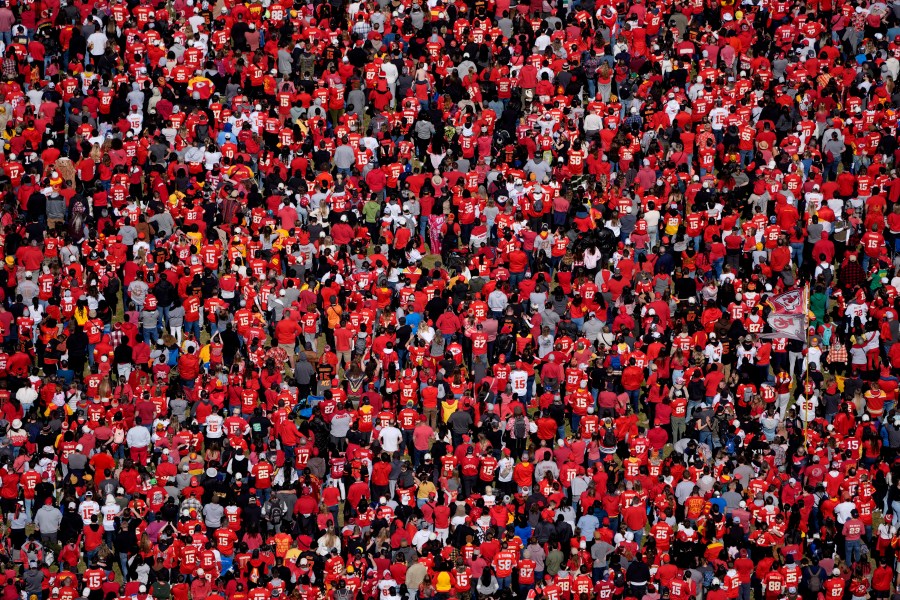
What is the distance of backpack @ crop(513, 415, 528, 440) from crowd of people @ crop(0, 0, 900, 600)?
5 centimetres

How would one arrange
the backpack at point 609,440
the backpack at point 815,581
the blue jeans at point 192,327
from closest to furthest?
the backpack at point 815,581, the backpack at point 609,440, the blue jeans at point 192,327

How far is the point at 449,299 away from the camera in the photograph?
43.6 metres

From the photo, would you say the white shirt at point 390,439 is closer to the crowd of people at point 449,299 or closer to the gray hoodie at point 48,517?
the crowd of people at point 449,299

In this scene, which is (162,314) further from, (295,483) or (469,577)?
(469,577)

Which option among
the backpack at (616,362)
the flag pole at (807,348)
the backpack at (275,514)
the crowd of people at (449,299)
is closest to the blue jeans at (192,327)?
the crowd of people at (449,299)

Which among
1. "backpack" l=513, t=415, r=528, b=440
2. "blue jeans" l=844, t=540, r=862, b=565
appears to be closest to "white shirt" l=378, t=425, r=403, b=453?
"backpack" l=513, t=415, r=528, b=440

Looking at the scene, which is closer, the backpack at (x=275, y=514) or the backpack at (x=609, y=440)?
the backpack at (x=275, y=514)

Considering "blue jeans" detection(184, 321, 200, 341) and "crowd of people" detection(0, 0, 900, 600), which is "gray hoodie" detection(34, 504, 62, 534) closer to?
"crowd of people" detection(0, 0, 900, 600)

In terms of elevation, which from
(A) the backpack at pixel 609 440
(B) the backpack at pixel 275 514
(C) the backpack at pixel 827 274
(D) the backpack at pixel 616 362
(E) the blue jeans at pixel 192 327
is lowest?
(B) the backpack at pixel 275 514

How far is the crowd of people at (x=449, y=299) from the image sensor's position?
3881cm

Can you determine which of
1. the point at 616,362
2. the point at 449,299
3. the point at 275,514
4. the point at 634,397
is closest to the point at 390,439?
the point at 275,514

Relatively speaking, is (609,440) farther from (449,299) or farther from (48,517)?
(48,517)

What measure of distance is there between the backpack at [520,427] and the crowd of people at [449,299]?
0.05 metres

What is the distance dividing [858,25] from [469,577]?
18.0 meters
